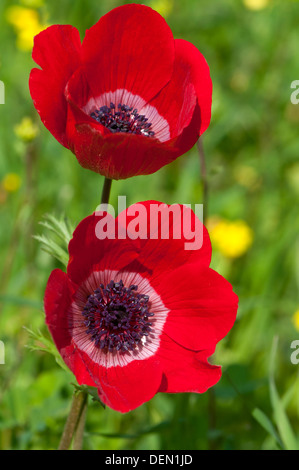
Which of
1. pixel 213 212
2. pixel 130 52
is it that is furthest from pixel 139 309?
pixel 213 212

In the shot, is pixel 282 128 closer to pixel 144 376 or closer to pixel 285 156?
pixel 285 156

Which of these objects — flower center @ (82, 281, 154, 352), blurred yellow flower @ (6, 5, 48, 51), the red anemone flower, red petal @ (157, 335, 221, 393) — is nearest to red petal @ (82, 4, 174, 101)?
the red anemone flower

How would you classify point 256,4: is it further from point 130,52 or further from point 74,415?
point 74,415

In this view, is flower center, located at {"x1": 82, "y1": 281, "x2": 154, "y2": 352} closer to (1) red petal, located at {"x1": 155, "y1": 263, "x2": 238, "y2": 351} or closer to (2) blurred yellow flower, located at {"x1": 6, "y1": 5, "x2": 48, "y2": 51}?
(1) red petal, located at {"x1": 155, "y1": 263, "x2": 238, "y2": 351}

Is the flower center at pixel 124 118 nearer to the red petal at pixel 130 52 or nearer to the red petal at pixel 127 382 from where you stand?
the red petal at pixel 130 52
